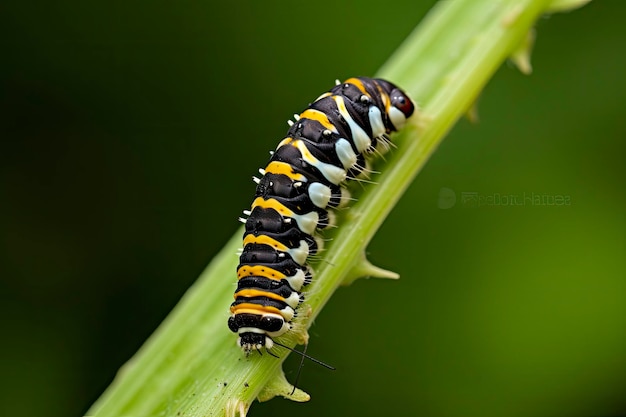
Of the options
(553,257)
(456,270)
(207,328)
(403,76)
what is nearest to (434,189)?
(456,270)

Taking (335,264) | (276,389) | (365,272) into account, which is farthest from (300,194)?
(276,389)

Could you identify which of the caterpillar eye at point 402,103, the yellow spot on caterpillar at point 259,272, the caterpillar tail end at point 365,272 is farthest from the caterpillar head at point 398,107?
the yellow spot on caterpillar at point 259,272

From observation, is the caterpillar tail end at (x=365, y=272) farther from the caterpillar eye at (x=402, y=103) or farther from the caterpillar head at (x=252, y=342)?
the caterpillar eye at (x=402, y=103)

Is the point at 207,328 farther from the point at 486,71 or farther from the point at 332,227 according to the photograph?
the point at 486,71

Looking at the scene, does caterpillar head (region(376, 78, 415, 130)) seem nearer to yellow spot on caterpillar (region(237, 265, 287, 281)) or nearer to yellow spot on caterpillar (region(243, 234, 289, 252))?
yellow spot on caterpillar (region(243, 234, 289, 252))

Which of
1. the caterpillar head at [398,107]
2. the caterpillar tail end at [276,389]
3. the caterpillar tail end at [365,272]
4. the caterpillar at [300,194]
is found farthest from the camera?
the caterpillar head at [398,107]

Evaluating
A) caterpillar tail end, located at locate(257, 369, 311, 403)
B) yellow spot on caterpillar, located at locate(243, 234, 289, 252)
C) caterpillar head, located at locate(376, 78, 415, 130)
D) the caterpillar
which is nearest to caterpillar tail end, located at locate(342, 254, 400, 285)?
the caterpillar
